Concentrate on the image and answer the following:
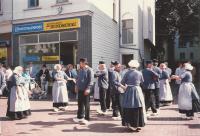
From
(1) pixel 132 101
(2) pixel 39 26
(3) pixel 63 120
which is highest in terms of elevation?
(2) pixel 39 26

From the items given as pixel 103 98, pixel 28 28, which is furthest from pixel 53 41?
pixel 103 98

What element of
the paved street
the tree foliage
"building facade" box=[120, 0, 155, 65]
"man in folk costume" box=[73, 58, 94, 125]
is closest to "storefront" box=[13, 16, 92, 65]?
"building facade" box=[120, 0, 155, 65]

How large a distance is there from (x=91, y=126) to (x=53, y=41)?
42.1ft

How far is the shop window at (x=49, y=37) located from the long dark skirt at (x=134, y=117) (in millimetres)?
13517

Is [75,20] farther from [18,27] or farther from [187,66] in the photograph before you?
[187,66]

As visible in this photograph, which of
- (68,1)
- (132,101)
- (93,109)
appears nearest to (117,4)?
(68,1)

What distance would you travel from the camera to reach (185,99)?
1240cm

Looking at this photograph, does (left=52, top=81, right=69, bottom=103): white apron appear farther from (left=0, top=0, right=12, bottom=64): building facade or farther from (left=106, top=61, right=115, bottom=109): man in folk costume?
(left=0, top=0, right=12, bottom=64): building facade

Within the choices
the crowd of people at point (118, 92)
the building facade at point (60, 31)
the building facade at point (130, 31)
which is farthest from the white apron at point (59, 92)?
the building facade at point (130, 31)

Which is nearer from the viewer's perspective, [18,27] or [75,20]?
[75,20]

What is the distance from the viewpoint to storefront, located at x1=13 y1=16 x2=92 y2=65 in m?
22.1

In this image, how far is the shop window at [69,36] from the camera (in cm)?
2248

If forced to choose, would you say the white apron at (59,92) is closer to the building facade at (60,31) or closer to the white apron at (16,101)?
the white apron at (16,101)

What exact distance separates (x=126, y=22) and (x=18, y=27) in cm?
877
